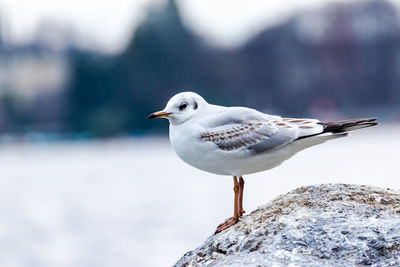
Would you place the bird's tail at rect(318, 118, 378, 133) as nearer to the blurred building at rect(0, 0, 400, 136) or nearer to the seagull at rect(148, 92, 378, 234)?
the seagull at rect(148, 92, 378, 234)

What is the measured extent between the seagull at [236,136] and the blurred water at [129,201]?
32.6 feet

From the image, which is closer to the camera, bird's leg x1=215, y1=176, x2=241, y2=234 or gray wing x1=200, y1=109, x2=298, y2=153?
bird's leg x1=215, y1=176, x2=241, y2=234

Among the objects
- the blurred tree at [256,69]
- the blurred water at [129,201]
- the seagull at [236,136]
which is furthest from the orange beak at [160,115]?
the blurred tree at [256,69]

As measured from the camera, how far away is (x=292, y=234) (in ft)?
11.2

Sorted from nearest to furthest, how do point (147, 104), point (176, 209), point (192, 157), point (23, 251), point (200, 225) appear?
point (192, 157) → point (23, 251) → point (200, 225) → point (176, 209) → point (147, 104)

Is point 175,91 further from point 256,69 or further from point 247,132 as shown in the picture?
point 247,132

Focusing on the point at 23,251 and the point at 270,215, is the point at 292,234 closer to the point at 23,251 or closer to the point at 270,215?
the point at 270,215

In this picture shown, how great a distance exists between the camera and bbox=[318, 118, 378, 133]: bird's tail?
411cm

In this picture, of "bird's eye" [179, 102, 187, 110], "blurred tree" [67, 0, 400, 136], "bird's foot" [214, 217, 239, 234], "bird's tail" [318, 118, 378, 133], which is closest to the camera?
"bird's foot" [214, 217, 239, 234]

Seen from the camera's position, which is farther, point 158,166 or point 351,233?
point 158,166

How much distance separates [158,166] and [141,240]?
A: 26.1 metres

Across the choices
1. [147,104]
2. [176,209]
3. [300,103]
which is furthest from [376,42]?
[176,209]

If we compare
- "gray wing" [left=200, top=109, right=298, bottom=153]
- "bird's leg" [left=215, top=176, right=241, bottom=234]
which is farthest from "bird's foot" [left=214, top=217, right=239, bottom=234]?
"gray wing" [left=200, top=109, right=298, bottom=153]

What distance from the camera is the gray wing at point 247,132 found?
4.25 m
